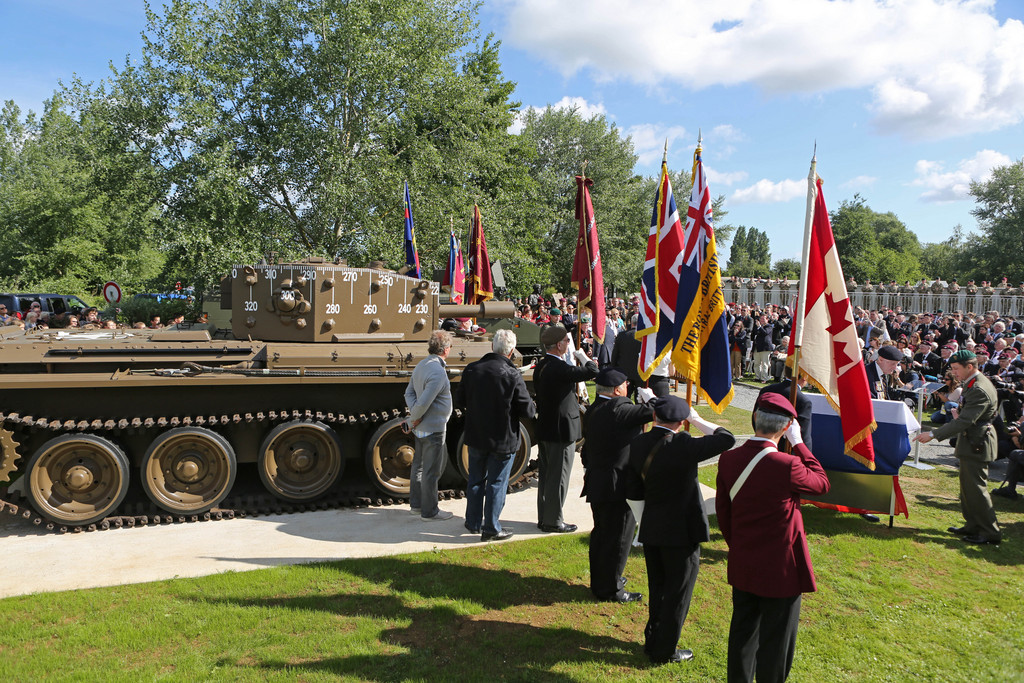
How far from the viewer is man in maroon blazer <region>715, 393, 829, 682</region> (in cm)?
409

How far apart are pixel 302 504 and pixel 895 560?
6.49 meters

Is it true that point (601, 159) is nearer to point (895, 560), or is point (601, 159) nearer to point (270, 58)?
point (270, 58)

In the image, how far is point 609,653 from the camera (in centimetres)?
509

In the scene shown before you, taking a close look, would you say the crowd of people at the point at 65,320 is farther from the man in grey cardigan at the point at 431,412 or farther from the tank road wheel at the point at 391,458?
the man in grey cardigan at the point at 431,412

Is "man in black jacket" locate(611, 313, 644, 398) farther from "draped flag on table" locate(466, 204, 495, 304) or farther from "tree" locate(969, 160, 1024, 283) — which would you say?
"tree" locate(969, 160, 1024, 283)

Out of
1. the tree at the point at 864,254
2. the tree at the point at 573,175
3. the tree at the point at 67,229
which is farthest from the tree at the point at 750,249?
the tree at the point at 67,229

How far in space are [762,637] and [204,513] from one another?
6263mm

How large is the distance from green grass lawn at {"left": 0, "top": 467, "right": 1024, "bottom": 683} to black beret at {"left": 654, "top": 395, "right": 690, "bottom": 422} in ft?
5.77

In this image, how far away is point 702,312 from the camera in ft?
21.2

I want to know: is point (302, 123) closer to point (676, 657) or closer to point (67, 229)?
point (67, 229)

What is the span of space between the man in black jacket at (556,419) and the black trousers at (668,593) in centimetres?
208

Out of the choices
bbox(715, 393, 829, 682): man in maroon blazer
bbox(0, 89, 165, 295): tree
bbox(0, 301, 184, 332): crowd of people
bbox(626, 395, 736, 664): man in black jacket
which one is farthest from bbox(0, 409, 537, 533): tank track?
bbox(0, 89, 165, 295): tree

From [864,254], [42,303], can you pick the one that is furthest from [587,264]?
[864,254]

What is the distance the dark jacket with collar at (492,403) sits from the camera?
707 cm
